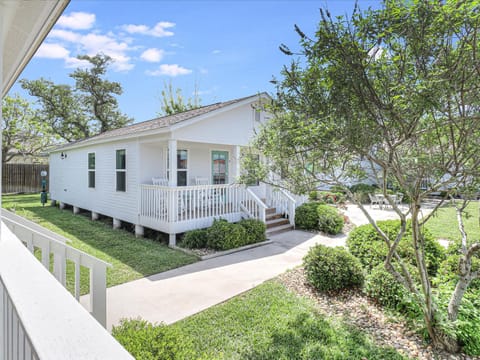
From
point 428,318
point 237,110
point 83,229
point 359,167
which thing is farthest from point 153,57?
point 428,318

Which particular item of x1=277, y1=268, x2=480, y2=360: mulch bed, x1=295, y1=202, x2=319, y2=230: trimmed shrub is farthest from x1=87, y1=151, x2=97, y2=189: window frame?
x1=277, y1=268, x2=480, y2=360: mulch bed

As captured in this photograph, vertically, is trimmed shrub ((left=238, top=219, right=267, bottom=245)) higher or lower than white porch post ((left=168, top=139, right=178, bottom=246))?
lower

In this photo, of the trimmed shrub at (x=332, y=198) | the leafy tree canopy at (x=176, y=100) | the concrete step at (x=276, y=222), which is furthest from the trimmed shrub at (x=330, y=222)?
the leafy tree canopy at (x=176, y=100)

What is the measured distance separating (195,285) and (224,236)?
2.43 metres

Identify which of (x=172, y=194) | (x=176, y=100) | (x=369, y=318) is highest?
(x=176, y=100)

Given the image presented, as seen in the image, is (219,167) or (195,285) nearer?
(195,285)

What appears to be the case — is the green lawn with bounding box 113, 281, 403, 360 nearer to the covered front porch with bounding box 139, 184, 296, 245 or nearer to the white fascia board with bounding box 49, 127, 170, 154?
the covered front porch with bounding box 139, 184, 296, 245

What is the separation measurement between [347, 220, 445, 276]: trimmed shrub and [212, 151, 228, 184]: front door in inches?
246

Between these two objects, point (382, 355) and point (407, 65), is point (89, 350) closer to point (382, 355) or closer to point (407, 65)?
point (407, 65)

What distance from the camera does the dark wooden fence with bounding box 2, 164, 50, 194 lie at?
69.8 feet

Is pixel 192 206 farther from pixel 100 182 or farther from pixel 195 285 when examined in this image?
pixel 100 182

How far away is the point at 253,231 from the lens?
8305 mm

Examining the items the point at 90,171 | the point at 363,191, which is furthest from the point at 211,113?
the point at 363,191

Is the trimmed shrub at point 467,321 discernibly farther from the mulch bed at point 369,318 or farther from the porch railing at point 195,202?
the porch railing at point 195,202
